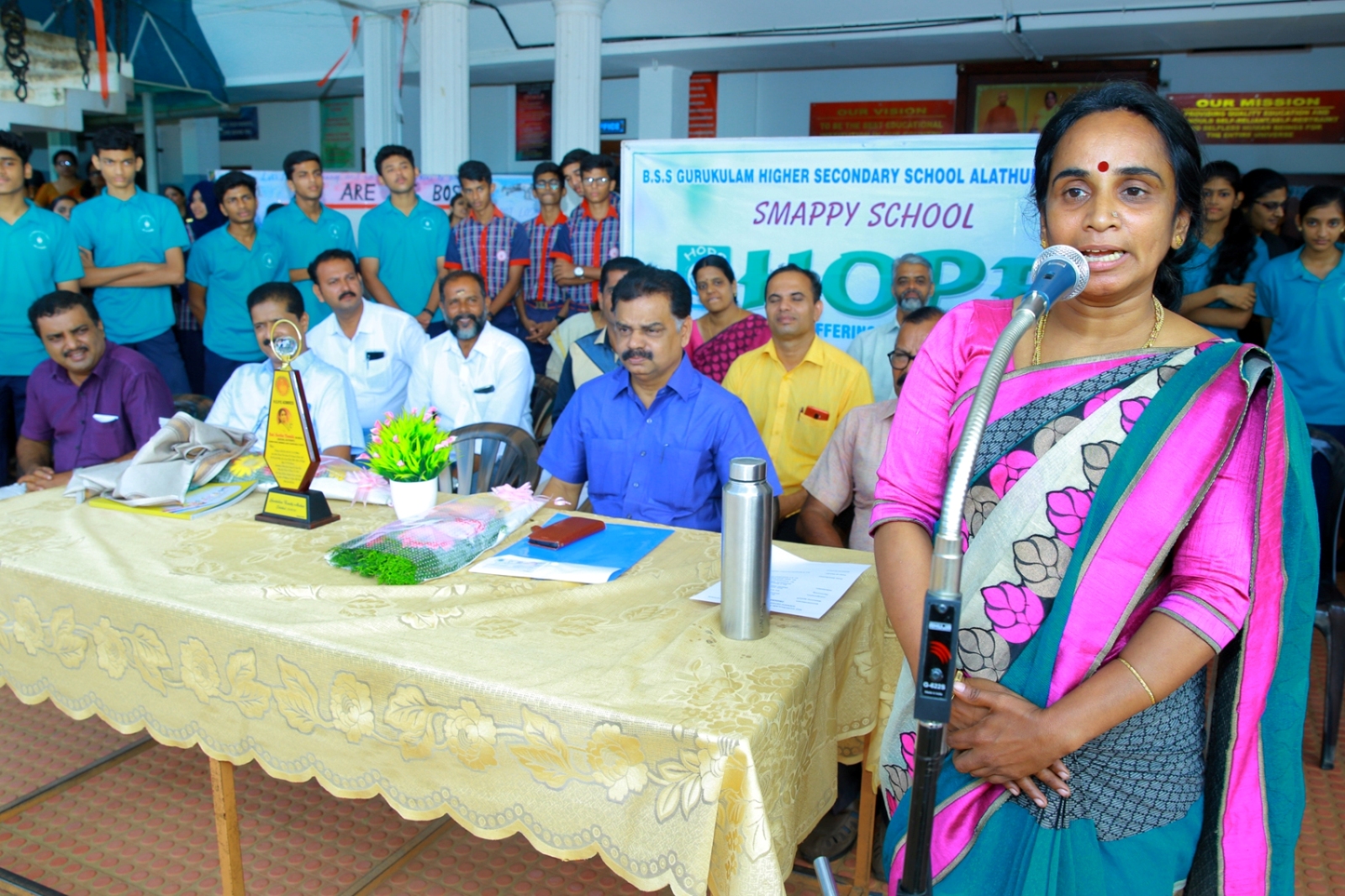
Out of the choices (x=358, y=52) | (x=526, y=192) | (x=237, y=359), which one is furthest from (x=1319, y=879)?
(x=358, y=52)

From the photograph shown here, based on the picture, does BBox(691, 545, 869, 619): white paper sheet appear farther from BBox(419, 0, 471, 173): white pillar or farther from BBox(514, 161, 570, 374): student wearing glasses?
BBox(419, 0, 471, 173): white pillar

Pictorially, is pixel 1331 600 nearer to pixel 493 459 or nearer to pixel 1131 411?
pixel 1131 411

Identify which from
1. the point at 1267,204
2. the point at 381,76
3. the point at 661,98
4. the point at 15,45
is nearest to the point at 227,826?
the point at 1267,204

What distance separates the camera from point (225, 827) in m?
1.74

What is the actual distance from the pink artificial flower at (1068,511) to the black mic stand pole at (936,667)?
29 centimetres

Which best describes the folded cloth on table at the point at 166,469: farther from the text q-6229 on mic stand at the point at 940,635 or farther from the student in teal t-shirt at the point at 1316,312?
the student in teal t-shirt at the point at 1316,312

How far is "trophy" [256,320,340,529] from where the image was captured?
210 centimetres

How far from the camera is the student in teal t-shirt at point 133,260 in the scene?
4.54 m

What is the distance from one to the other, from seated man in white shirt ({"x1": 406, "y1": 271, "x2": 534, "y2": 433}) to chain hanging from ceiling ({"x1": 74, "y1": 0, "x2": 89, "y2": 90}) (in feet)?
18.9

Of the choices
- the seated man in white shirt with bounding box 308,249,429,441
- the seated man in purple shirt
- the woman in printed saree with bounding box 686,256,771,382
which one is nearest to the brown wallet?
the seated man in purple shirt

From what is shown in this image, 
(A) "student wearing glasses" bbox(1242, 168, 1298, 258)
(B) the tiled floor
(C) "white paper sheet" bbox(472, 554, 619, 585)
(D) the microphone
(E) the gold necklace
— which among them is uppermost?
A: (A) "student wearing glasses" bbox(1242, 168, 1298, 258)

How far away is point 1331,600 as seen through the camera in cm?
267

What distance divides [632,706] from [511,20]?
9.33m

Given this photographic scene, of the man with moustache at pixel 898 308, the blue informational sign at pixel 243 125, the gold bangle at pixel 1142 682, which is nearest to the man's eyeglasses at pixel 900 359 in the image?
the man with moustache at pixel 898 308
